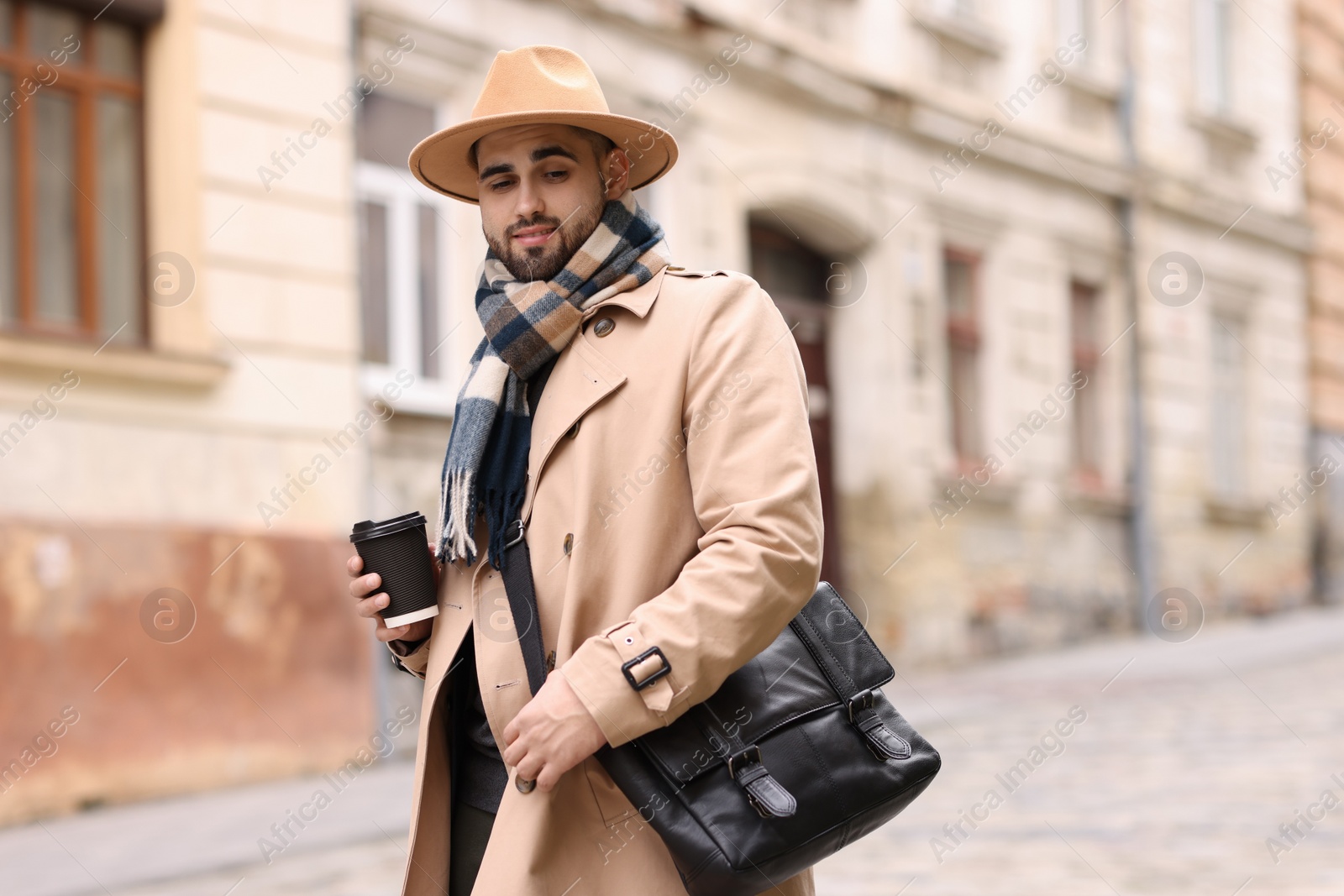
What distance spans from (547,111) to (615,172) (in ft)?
0.60

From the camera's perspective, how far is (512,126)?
2350mm

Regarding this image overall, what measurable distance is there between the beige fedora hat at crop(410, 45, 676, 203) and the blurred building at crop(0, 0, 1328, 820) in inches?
214

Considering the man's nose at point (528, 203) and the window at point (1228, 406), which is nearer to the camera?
the man's nose at point (528, 203)

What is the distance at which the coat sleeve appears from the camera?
2.03 meters

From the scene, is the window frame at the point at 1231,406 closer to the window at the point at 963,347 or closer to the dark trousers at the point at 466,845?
the window at the point at 963,347

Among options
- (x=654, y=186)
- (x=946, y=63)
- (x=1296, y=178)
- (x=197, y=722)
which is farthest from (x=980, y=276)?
(x=197, y=722)

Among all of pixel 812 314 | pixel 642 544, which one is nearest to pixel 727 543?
pixel 642 544

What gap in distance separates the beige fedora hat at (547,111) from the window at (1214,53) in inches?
618

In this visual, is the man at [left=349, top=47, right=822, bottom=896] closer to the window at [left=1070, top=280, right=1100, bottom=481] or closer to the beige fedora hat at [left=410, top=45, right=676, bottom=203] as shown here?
the beige fedora hat at [left=410, top=45, right=676, bottom=203]

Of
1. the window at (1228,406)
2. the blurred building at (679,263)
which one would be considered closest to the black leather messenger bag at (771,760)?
the blurred building at (679,263)

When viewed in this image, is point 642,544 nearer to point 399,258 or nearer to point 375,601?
point 375,601

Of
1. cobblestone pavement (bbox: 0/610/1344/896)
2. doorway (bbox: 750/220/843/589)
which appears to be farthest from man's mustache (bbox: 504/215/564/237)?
doorway (bbox: 750/220/843/589)

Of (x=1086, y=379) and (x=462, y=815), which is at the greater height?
(x=1086, y=379)

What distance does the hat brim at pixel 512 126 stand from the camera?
2.31 metres
